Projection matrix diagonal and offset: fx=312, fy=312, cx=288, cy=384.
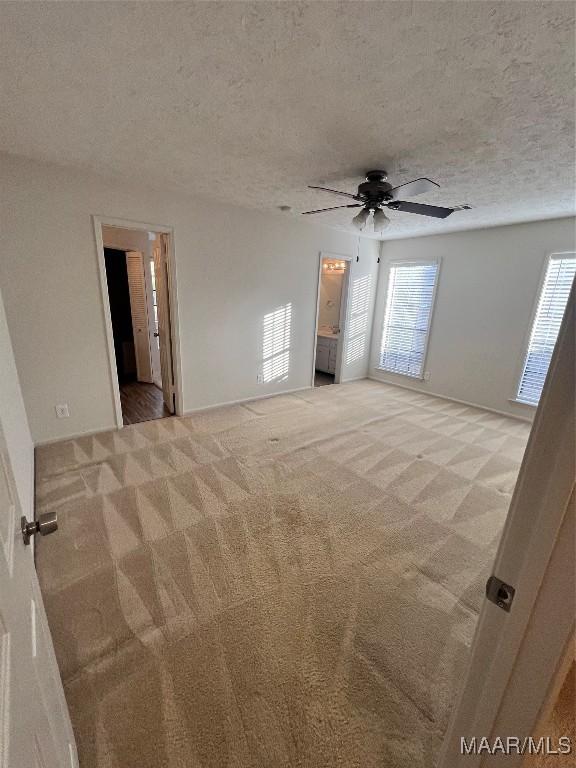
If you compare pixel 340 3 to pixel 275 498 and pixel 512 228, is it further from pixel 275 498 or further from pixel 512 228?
pixel 512 228

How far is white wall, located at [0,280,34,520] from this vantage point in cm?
188

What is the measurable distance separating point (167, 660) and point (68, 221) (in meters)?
3.33

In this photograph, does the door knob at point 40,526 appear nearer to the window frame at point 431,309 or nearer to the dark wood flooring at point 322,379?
the dark wood flooring at point 322,379

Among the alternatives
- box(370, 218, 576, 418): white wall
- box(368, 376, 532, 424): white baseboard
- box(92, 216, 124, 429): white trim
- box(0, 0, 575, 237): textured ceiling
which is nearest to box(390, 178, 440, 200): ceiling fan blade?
box(0, 0, 575, 237): textured ceiling

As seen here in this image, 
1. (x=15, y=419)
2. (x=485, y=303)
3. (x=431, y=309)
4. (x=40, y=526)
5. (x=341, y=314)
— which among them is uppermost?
(x=485, y=303)

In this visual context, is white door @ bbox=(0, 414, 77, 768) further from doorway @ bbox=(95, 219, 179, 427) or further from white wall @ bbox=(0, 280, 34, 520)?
doorway @ bbox=(95, 219, 179, 427)

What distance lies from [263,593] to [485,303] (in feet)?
14.8

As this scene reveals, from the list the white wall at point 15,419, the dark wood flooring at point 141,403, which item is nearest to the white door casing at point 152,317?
the dark wood flooring at point 141,403

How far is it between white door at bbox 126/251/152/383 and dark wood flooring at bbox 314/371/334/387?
285 centimetres

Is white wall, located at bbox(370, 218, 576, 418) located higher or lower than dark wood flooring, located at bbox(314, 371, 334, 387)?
higher

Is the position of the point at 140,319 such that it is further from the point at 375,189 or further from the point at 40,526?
the point at 40,526

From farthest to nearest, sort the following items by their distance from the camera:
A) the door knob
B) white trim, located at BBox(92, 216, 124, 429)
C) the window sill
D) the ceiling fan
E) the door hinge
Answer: the window sill → white trim, located at BBox(92, 216, 124, 429) → the ceiling fan → the door knob → the door hinge

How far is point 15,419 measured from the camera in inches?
88.4

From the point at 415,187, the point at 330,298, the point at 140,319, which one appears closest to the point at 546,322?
the point at 415,187
